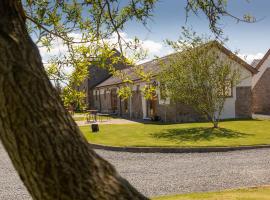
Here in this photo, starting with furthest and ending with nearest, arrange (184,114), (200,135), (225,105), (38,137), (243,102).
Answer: (243,102)
(225,105)
(184,114)
(200,135)
(38,137)

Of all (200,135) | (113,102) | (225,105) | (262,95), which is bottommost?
(200,135)

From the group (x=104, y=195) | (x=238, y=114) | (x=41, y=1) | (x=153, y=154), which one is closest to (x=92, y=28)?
(x=41, y=1)

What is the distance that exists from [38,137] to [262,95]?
39472 mm

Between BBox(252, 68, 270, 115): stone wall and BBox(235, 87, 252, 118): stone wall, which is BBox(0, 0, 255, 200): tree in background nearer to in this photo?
BBox(235, 87, 252, 118): stone wall

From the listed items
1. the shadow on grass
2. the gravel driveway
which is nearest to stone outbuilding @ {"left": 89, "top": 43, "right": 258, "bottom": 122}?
the shadow on grass

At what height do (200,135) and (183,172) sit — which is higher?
(200,135)

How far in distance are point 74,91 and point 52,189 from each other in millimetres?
5593

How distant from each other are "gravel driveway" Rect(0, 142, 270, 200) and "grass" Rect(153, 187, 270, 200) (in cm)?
67

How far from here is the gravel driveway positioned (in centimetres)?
959

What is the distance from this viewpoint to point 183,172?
1138cm

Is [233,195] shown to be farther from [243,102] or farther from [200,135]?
[243,102]

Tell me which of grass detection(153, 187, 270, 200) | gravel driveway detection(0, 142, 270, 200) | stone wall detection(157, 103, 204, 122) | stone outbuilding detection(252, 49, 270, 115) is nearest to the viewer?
grass detection(153, 187, 270, 200)

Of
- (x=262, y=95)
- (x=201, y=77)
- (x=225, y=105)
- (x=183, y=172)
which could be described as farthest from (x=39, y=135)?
(x=262, y=95)

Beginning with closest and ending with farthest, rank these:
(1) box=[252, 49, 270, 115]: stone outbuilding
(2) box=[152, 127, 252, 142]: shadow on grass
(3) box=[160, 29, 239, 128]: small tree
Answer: (2) box=[152, 127, 252, 142]: shadow on grass < (3) box=[160, 29, 239, 128]: small tree < (1) box=[252, 49, 270, 115]: stone outbuilding
